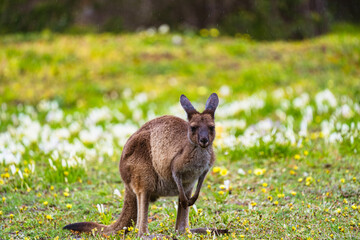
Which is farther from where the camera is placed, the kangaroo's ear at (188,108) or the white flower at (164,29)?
the white flower at (164,29)

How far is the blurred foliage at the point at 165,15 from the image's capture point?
15.0 m

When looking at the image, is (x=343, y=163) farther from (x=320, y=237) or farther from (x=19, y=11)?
(x=19, y=11)

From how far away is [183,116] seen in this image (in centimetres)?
903

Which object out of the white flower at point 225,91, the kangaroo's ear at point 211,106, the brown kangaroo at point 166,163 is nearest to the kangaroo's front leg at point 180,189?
the brown kangaroo at point 166,163

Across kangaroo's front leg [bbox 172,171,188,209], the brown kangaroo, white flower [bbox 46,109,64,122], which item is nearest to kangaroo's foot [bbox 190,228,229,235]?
the brown kangaroo

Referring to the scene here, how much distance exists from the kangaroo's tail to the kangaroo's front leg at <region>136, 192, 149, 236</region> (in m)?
0.25

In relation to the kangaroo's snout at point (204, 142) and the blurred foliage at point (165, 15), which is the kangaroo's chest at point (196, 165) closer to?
the kangaroo's snout at point (204, 142)

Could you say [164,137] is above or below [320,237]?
above

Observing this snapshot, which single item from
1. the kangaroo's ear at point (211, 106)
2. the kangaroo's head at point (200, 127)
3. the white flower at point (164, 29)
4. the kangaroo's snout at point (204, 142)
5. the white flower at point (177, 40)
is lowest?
the kangaroo's snout at point (204, 142)

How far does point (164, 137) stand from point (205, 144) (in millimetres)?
586

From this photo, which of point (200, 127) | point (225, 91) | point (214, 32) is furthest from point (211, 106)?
point (214, 32)

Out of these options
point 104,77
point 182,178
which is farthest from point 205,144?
point 104,77

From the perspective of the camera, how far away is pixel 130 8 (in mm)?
15148

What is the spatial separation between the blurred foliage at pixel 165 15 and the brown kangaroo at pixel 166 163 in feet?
36.8
